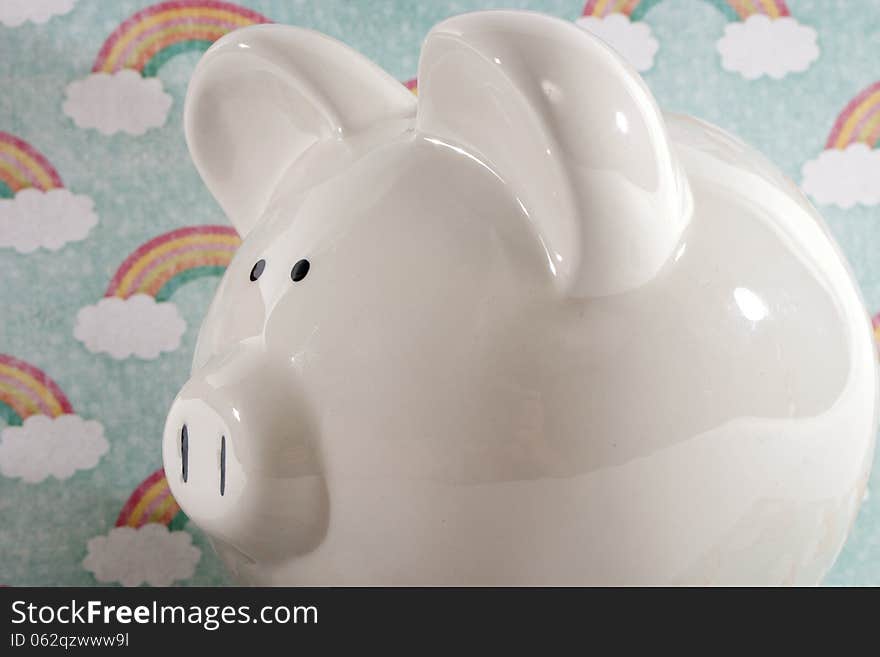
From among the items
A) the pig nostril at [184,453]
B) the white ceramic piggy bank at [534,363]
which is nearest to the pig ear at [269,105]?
the white ceramic piggy bank at [534,363]

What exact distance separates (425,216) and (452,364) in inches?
2.9

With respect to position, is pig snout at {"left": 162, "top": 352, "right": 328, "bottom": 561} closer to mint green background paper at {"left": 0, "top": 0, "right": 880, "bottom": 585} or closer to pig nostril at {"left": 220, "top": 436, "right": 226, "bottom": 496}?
pig nostril at {"left": 220, "top": 436, "right": 226, "bottom": 496}

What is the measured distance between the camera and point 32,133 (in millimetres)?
874

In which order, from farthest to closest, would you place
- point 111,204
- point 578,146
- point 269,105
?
point 111,204, point 269,105, point 578,146

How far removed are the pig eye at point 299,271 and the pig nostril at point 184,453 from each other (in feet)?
0.31

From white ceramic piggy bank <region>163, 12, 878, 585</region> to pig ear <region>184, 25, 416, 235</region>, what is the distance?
71 mm

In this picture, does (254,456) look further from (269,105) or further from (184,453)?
(269,105)

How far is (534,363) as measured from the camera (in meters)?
0.50

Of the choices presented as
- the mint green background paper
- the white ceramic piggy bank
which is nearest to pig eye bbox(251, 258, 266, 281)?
the white ceramic piggy bank

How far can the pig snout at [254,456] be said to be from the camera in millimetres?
526

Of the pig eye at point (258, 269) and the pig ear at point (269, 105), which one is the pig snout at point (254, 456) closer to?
the pig eye at point (258, 269)

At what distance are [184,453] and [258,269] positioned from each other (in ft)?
0.33

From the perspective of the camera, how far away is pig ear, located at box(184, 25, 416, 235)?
2.06 feet

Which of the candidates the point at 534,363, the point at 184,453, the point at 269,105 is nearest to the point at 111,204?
the point at 269,105
